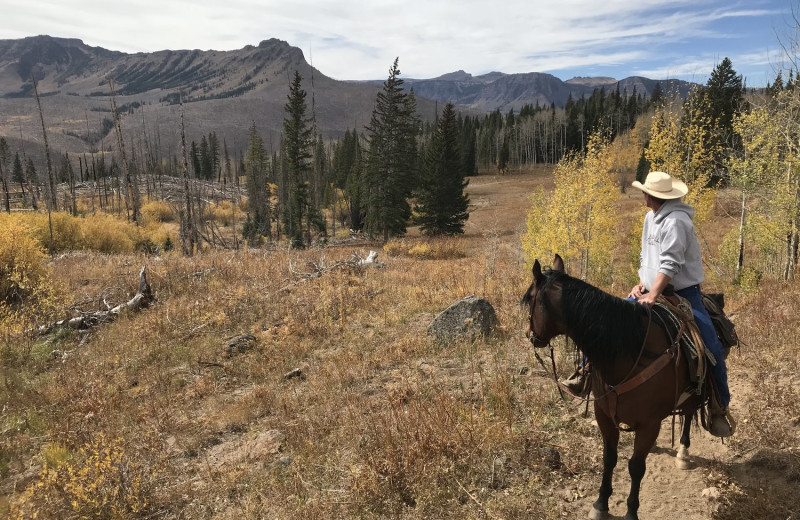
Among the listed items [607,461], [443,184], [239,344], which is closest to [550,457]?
[607,461]

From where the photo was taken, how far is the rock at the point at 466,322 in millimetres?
9203

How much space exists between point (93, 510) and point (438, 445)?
4.18 metres

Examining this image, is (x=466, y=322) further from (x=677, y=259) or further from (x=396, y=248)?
(x=396, y=248)

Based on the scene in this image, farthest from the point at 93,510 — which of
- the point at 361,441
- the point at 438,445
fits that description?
the point at 438,445

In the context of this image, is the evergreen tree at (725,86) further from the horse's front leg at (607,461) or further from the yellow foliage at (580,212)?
the horse's front leg at (607,461)

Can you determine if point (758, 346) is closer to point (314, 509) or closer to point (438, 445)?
point (438, 445)

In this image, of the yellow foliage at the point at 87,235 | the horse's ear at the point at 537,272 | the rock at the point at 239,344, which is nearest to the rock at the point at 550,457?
the horse's ear at the point at 537,272

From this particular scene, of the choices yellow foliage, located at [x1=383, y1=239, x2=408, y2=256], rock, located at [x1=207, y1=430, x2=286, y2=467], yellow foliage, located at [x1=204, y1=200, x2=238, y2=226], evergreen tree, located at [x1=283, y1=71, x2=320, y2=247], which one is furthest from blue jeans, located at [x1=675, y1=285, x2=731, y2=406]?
yellow foliage, located at [x1=204, y1=200, x2=238, y2=226]

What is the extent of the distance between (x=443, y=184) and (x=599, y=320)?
3485 cm

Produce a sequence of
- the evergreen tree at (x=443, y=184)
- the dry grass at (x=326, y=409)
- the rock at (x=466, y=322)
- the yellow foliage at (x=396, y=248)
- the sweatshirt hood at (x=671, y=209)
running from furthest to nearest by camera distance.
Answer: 1. the evergreen tree at (x=443, y=184)
2. the yellow foliage at (x=396, y=248)
3. the rock at (x=466, y=322)
4. the dry grass at (x=326, y=409)
5. the sweatshirt hood at (x=671, y=209)

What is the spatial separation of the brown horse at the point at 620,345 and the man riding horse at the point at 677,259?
0.37 meters

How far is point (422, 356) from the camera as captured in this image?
8891 millimetres

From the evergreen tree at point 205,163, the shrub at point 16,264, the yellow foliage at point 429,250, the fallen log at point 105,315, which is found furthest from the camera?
the evergreen tree at point 205,163

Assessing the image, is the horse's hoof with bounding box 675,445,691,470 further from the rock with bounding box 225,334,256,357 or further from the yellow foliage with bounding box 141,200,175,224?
the yellow foliage with bounding box 141,200,175,224
